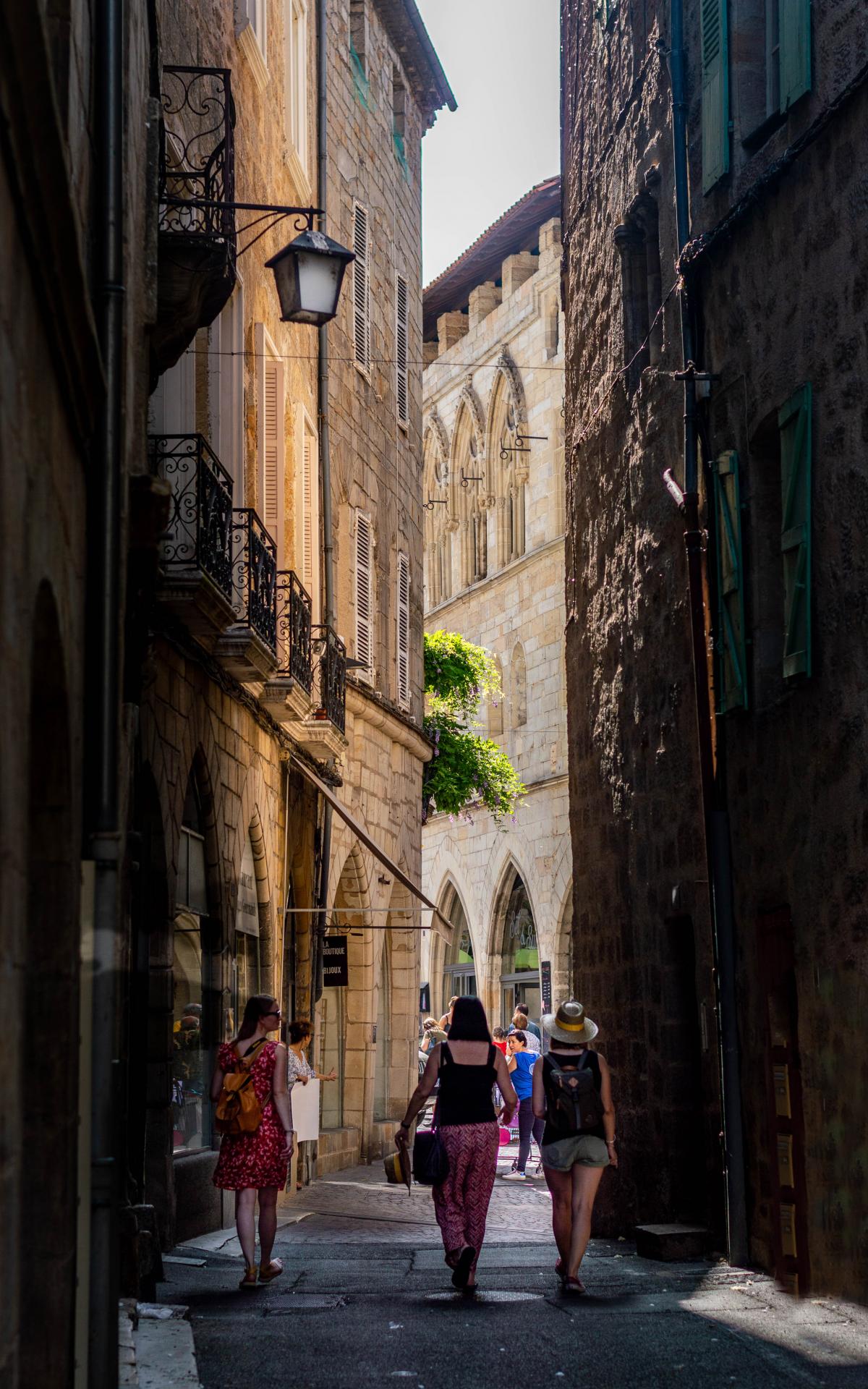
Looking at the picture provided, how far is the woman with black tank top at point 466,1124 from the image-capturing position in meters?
10.6

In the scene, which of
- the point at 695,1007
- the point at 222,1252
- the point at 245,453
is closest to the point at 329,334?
the point at 245,453

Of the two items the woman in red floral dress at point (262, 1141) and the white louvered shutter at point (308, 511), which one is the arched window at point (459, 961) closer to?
the white louvered shutter at point (308, 511)

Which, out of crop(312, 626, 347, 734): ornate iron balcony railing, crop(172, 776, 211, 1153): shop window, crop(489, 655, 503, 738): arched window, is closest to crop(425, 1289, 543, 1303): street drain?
crop(172, 776, 211, 1153): shop window

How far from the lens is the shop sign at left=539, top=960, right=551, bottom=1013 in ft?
122

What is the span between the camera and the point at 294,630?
1672cm

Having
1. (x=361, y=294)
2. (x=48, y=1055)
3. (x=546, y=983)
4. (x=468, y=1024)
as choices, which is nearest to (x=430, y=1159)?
(x=468, y=1024)

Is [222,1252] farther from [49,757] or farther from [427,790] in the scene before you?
[427,790]

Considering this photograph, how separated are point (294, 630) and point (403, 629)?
9800mm

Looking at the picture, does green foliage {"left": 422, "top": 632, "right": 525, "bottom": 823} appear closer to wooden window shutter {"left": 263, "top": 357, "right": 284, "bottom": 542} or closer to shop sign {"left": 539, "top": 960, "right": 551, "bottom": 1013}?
shop sign {"left": 539, "top": 960, "right": 551, "bottom": 1013}

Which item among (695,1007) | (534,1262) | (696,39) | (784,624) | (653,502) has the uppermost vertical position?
(696,39)

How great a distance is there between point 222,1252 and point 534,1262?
6.41ft

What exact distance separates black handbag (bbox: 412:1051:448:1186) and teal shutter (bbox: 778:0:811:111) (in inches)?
235

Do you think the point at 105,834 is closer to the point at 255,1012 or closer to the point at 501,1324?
the point at 501,1324

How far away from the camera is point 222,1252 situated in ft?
41.7
